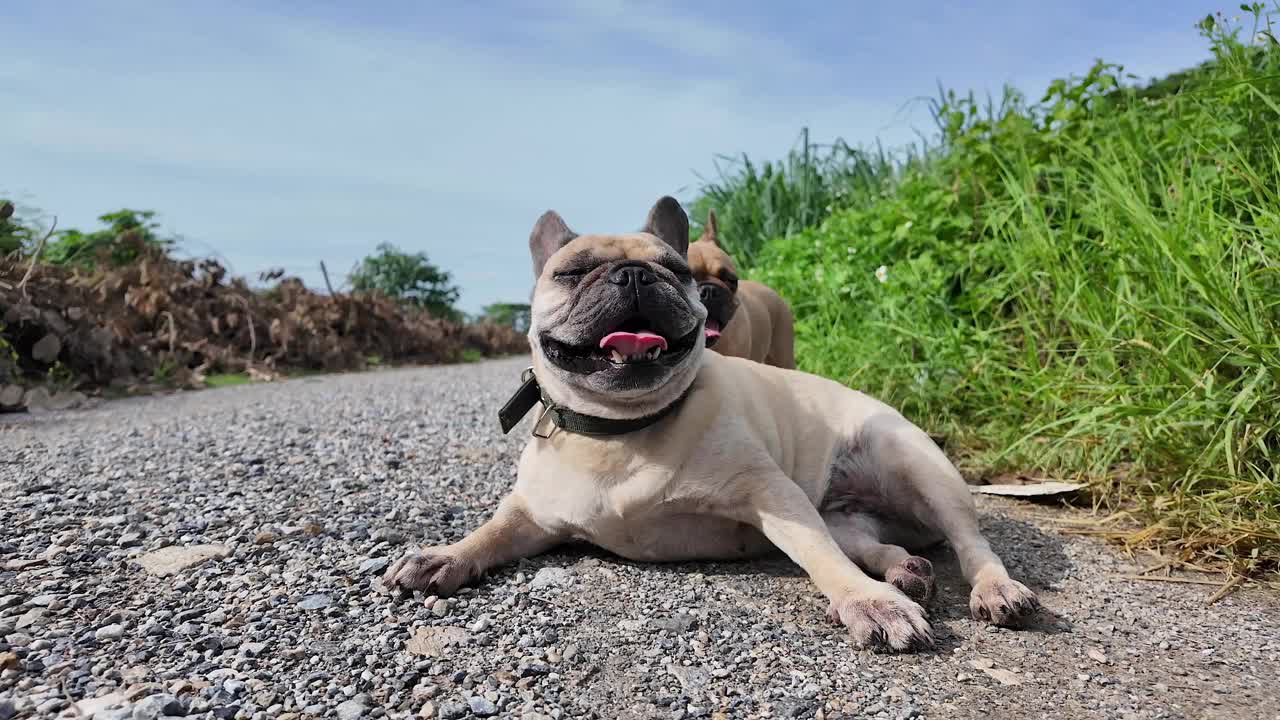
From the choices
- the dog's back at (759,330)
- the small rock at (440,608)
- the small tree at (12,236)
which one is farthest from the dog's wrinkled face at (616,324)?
the small tree at (12,236)

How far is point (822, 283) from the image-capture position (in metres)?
7.58

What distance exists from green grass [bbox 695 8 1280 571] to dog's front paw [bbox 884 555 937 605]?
151cm

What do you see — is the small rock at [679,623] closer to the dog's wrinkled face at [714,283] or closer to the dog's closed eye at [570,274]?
the dog's closed eye at [570,274]

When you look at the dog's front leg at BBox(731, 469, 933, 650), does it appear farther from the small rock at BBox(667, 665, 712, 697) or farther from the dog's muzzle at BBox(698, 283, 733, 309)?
the dog's muzzle at BBox(698, 283, 733, 309)

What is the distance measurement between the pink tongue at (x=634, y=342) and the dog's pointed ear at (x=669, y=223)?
57 cm

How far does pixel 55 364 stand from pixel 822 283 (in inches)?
278

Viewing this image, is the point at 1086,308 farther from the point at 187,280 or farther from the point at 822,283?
the point at 187,280

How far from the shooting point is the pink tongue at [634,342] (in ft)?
8.68

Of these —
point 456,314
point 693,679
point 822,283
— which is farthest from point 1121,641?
point 456,314

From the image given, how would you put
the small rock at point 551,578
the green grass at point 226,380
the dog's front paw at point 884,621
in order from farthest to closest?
1. the green grass at point 226,380
2. the small rock at point 551,578
3. the dog's front paw at point 884,621

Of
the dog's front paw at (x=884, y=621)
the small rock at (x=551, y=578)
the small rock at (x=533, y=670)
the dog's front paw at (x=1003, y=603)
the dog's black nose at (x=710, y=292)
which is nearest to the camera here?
the small rock at (x=533, y=670)

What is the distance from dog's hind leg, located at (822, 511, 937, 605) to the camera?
9.07ft

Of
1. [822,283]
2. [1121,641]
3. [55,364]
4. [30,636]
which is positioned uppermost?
[822,283]

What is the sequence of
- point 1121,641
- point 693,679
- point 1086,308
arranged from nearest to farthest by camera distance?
point 693,679, point 1121,641, point 1086,308
